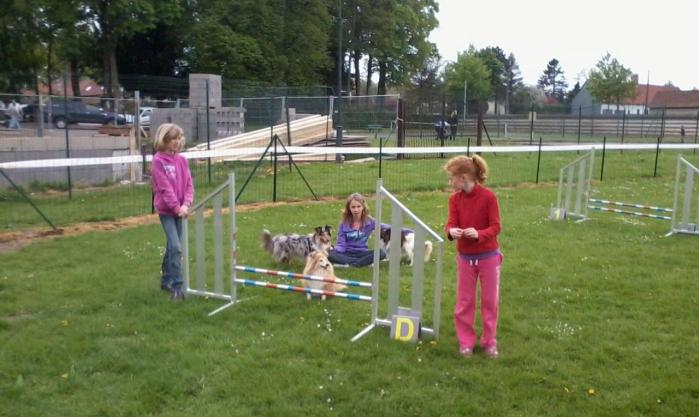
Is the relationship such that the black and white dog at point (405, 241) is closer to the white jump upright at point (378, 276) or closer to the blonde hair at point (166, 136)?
the white jump upright at point (378, 276)

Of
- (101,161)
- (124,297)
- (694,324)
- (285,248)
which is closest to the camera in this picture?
(694,324)

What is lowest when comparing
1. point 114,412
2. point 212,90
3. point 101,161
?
point 114,412

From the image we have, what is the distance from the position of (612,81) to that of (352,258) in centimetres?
5639

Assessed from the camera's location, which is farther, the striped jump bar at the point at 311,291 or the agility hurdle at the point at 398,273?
the striped jump bar at the point at 311,291

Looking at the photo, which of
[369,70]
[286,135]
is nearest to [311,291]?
[286,135]

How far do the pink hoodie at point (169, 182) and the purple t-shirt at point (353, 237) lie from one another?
2.07m

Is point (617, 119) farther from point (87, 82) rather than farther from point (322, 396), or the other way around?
point (87, 82)

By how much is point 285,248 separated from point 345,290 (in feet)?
4.28

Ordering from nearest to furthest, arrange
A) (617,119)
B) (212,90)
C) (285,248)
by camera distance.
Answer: (285,248) < (212,90) < (617,119)

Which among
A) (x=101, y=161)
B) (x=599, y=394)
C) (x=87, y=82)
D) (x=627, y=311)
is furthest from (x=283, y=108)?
(x=87, y=82)

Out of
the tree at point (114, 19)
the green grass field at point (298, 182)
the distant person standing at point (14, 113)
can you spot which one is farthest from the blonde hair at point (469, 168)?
the tree at point (114, 19)

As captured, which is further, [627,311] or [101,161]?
[101,161]

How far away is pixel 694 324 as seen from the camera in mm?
5848

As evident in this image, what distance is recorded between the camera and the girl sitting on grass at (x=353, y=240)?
7.75 meters
